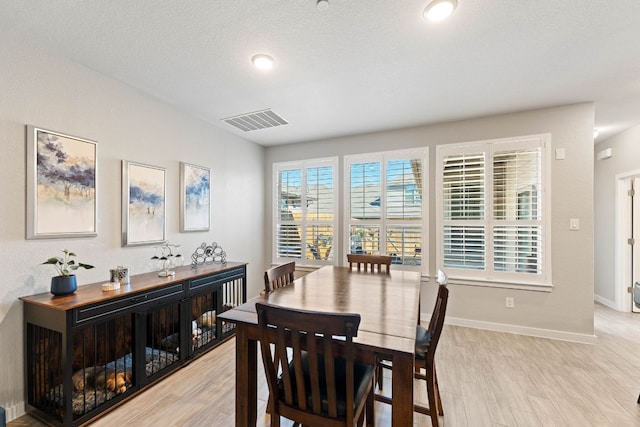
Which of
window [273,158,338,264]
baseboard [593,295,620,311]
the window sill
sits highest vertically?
window [273,158,338,264]

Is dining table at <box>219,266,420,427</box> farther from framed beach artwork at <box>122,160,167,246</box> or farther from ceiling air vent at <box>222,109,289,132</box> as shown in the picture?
ceiling air vent at <box>222,109,289,132</box>

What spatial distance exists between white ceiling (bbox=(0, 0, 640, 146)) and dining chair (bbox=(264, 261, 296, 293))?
1734 millimetres

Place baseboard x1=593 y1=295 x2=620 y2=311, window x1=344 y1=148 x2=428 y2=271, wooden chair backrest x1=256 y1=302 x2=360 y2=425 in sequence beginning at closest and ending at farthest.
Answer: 1. wooden chair backrest x1=256 y1=302 x2=360 y2=425
2. window x1=344 y1=148 x2=428 y2=271
3. baseboard x1=593 y1=295 x2=620 y2=311

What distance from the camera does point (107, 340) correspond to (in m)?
2.29

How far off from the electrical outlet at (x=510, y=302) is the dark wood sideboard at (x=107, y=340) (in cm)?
344

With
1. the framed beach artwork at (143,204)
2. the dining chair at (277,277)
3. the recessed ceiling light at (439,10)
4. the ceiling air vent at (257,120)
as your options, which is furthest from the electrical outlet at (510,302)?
the framed beach artwork at (143,204)

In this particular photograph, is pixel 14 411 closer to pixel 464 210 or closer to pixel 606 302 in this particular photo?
pixel 464 210

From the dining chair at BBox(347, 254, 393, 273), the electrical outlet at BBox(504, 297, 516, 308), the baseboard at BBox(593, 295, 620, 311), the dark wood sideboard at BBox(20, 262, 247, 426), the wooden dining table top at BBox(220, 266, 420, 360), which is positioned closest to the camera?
the wooden dining table top at BBox(220, 266, 420, 360)

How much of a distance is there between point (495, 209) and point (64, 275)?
436cm

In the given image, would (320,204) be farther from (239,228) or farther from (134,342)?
(134,342)

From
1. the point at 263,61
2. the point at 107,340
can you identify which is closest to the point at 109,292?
the point at 107,340

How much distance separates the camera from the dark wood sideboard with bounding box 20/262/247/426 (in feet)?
5.81

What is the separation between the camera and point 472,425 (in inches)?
70.1

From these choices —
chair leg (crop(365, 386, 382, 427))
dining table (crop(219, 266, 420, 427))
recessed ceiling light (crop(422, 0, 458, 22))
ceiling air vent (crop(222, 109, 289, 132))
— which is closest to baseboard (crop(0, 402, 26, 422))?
dining table (crop(219, 266, 420, 427))
